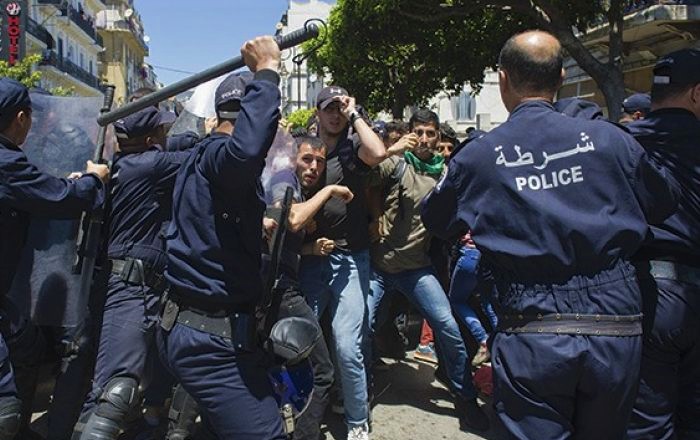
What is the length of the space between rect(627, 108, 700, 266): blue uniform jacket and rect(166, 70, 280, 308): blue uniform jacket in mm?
1673

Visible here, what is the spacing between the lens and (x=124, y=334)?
367 centimetres

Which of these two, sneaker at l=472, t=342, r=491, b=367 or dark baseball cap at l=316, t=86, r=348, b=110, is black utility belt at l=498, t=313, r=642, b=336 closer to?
dark baseball cap at l=316, t=86, r=348, b=110

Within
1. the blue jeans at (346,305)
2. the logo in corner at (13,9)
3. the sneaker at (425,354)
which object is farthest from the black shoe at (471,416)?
the logo in corner at (13,9)

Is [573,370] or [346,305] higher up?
[573,370]

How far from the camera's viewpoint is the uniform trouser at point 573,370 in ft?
7.75

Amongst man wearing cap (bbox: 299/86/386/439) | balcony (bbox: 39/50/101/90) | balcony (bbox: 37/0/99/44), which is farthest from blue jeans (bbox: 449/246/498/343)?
balcony (bbox: 37/0/99/44)

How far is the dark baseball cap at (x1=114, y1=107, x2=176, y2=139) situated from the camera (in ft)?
12.9

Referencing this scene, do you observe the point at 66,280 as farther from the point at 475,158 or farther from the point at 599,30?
the point at 599,30

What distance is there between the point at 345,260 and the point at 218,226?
1.71 metres

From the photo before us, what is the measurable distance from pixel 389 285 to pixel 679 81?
8.14 ft

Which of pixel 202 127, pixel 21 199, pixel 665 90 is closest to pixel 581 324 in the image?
pixel 665 90

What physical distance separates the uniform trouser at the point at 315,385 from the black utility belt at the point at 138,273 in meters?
0.76

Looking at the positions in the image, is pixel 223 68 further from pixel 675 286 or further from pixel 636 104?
pixel 636 104

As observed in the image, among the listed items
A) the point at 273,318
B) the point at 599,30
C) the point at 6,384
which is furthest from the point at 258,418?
the point at 599,30
